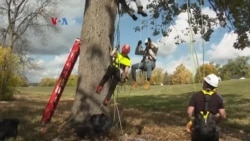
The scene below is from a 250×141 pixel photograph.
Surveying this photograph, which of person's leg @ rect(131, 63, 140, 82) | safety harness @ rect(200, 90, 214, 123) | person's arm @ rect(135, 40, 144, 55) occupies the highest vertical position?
person's arm @ rect(135, 40, 144, 55)

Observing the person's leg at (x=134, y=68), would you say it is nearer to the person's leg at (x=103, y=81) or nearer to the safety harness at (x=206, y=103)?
the person's leg at (x=103, y=81)

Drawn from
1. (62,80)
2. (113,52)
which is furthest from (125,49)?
(62,80)

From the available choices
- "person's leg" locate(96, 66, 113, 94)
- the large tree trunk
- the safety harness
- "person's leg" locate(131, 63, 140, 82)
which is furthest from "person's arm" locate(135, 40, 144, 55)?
the safety harness

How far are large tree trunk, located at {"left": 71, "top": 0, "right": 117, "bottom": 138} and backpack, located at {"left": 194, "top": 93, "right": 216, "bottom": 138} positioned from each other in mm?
5157

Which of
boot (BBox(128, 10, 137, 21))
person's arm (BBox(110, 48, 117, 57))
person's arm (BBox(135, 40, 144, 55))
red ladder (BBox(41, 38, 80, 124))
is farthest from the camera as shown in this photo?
person's arm (BBox(135, 40, 144, 55))

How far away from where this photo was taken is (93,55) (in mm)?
A: 12656

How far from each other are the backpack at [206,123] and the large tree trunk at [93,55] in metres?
5.16

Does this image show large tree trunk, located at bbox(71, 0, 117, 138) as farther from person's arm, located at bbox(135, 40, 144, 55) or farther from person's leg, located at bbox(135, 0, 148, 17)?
person's arm, located at bbox(135, 40, 144, 55)

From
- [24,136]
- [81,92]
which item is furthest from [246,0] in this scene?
[24,136]

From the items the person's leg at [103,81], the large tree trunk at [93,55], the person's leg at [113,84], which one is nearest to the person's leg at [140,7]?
the large tree trunk at [93,55]

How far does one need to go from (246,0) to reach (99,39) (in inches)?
384

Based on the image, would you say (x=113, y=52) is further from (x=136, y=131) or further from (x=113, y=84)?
(x=136, y=131)

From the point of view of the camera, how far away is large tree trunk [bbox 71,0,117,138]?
12.5 meters

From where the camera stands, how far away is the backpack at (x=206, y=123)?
7.65m
